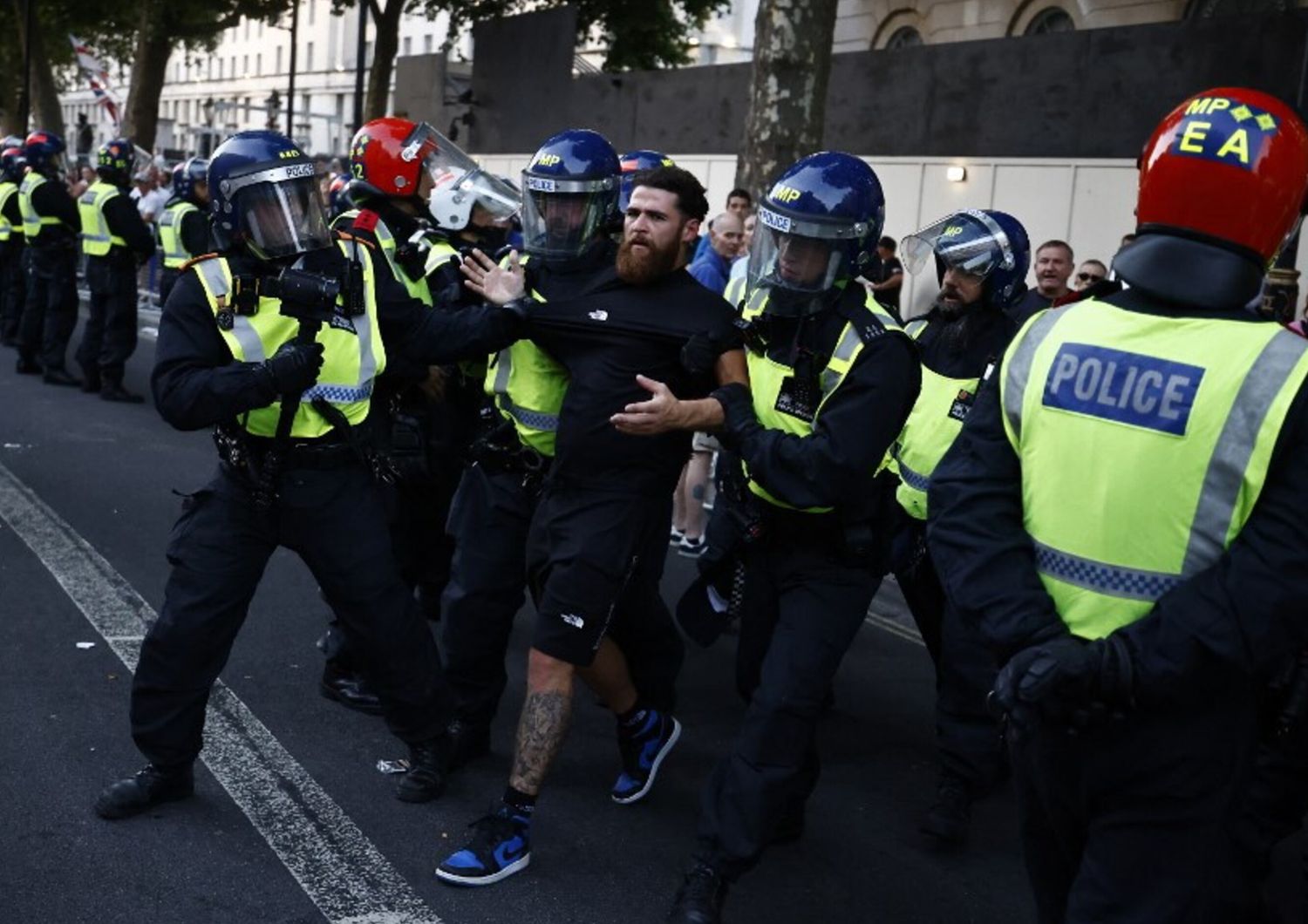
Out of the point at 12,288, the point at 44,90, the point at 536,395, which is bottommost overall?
the point at 12,288

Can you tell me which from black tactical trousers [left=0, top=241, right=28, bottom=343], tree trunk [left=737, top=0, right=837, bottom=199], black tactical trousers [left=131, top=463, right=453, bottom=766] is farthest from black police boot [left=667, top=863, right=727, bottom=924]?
black tactical trousers [left=0, top=241, right=28, bottom=343]

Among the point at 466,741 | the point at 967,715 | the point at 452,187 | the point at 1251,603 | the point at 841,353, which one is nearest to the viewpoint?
the point at 1251,603

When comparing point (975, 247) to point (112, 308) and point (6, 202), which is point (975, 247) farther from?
point (6, 202)

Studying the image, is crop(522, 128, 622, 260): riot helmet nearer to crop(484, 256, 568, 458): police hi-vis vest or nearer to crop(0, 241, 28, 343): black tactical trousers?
crop(484, 256, 568, 458): police hi-vis vest

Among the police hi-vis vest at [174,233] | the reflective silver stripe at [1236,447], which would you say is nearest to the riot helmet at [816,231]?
the reflective silver stripe at [1236,447]

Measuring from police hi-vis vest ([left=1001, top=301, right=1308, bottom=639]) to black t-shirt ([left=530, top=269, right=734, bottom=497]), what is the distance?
170cm

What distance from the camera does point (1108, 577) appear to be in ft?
8.22

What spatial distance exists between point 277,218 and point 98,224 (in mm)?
8777

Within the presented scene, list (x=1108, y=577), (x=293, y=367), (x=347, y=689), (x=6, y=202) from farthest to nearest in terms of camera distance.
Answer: (x=6, y=202) < (x=347, y=689) < (x=293, y=367) < (x=1108, y=577)

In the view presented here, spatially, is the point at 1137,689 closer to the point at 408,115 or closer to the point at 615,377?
the point at 615,377

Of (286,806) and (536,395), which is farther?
(536,395)

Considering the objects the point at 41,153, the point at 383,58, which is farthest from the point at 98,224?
the point at 383,58

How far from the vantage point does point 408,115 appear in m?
29.2

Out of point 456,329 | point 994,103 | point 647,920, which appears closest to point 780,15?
point 994,103
